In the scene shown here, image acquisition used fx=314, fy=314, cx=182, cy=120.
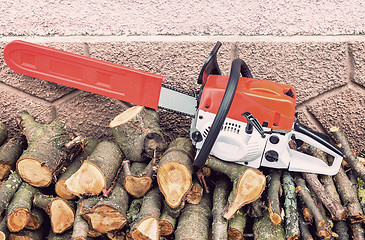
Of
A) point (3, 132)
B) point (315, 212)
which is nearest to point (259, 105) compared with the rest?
point (315, 212)

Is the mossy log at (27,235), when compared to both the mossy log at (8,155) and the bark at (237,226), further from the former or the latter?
the bark at (237,226)

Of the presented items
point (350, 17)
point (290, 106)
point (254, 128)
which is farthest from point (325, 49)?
point (254, 128)

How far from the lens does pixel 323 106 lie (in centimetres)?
208

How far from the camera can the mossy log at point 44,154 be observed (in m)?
1.66

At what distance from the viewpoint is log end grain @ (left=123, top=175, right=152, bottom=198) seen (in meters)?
1.60

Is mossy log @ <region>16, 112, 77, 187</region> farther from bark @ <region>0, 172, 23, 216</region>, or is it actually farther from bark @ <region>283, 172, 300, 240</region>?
bark @ <region>283, 172, 300, 240</region>

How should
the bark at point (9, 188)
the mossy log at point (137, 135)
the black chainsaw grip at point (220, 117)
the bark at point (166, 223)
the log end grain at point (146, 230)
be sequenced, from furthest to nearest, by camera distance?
the mossy log at point (137, 135) → the bark at point (9, 188) → the bark at point (166, 223) → the log end grain at point (146, 230) → the black chainsaw grip at point (220, 117)

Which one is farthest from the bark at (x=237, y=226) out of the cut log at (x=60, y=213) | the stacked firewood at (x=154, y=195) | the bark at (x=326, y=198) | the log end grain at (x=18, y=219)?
the log end grain at (x=18, y=219)

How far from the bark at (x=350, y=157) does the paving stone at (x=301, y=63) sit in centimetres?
28

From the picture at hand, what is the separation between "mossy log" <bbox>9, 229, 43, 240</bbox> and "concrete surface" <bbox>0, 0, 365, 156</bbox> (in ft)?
2.96

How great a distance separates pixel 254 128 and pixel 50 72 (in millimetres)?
1247

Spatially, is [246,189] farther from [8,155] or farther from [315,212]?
[8,155]

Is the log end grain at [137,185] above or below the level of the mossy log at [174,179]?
below

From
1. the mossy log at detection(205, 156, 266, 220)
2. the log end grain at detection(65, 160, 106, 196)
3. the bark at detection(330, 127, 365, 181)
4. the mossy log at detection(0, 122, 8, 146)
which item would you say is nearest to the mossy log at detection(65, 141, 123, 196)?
the log end grain at detection(65, 160, 106, 196)
